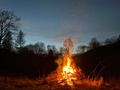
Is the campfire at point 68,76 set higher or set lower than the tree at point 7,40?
lower

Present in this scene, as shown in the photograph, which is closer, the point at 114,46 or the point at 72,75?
the point at 72,75

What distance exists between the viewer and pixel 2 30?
200 feet

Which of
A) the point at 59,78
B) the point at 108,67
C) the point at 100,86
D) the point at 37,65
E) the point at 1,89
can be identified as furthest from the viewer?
the point at 37,65

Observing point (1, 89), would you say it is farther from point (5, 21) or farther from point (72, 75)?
point (5, 21)

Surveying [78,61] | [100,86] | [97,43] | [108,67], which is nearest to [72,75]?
[100,86]

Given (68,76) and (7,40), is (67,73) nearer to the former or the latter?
(68,76)

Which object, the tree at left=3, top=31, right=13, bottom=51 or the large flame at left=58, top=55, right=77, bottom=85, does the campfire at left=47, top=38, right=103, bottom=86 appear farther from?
the tree at left=3, top=31, right=13, bottom=51

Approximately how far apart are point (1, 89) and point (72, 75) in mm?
6087

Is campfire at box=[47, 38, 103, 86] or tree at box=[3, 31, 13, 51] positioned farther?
tree at box=[3, 31, 13, 51]

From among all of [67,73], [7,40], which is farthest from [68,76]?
[7,40]

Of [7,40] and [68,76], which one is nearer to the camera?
[68,76]

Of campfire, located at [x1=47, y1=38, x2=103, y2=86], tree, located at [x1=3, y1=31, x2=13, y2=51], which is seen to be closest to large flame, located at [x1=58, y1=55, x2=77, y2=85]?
campfire, located at [x1=47, y1=38, x2=103, y2=86]

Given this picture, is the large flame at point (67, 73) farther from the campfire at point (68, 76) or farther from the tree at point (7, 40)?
the tree at point (7, 40)

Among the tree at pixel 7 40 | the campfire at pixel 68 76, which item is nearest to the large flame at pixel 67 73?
the campfire at pixel 68 76
